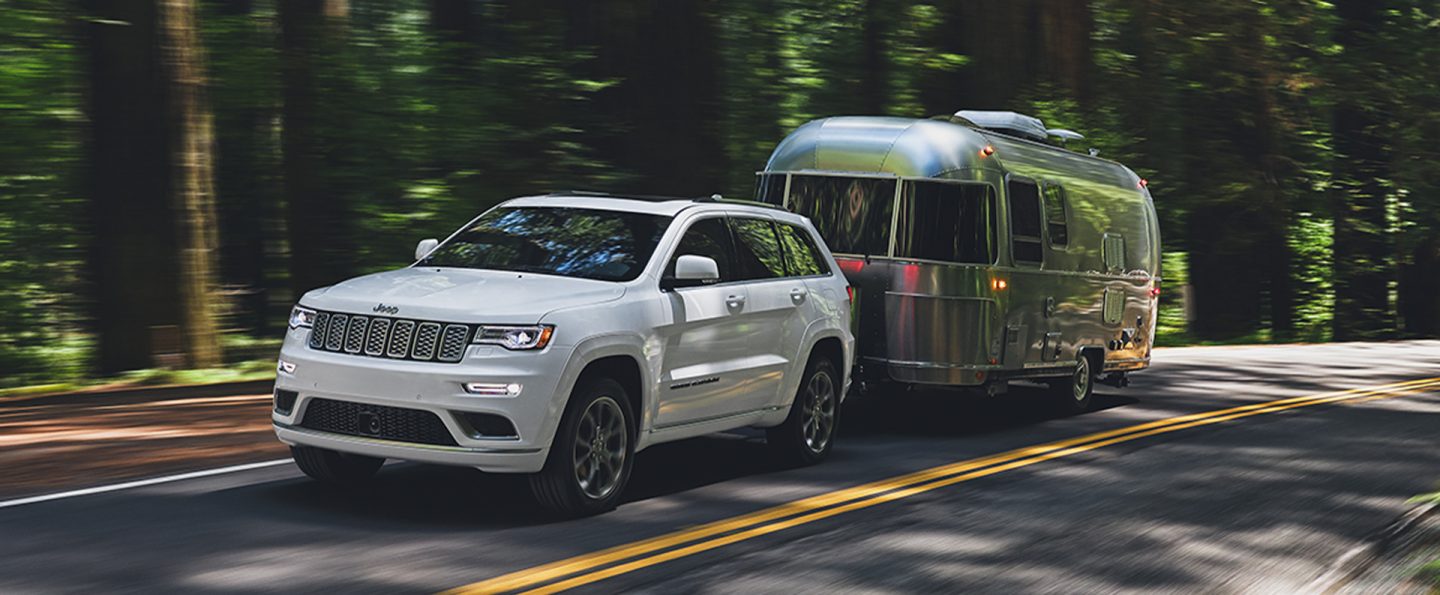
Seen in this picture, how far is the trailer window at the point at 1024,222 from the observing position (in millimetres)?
14352

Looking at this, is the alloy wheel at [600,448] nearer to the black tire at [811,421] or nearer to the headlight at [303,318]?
the headlight at [303,318]

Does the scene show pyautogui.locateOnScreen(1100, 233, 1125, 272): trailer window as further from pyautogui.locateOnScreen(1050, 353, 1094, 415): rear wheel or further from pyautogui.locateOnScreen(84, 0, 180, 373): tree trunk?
pyautogui.locateOnScreen(84, 0, 180, 373): tree trunk

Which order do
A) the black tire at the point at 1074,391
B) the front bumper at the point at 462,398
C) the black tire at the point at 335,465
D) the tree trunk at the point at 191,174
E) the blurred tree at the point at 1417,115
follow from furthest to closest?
1. the blurred tree at the point at 1417,115
2. the tree trunk at the point at 191,174
3. the black tire at the point at 1074,391
4. the black tire at the point at 335,465
5. the front bumper at the point at 462,398

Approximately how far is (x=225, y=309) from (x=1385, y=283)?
28.9 meters

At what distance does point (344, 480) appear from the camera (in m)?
9.52

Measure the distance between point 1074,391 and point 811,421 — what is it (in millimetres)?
5502

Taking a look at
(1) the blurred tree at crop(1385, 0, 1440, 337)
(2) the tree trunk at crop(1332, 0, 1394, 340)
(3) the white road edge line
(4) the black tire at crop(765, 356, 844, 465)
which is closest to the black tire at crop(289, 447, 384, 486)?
(3) the white road edge line

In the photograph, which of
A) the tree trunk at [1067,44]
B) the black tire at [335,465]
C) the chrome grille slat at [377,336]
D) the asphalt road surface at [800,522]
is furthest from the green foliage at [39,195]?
the tree trunk at [1067,44]

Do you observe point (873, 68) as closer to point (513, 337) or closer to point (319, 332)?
point (319, 332)

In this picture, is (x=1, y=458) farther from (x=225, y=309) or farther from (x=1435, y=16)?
(x=1435, y=16)

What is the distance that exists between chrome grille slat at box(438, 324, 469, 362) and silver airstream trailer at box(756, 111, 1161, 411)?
5579mm

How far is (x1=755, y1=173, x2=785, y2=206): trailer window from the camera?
14773mm

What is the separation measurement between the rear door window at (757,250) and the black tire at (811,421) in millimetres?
797

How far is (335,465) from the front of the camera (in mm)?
9406
